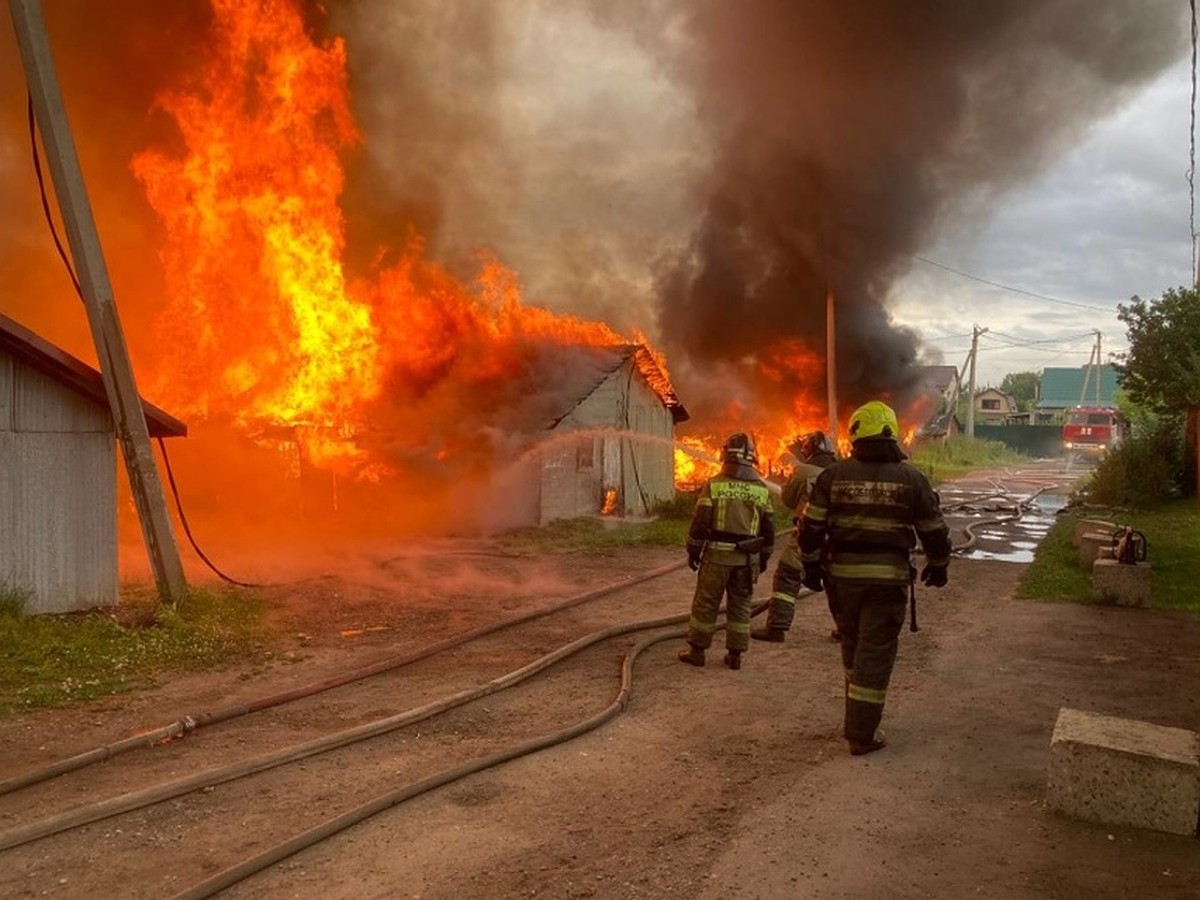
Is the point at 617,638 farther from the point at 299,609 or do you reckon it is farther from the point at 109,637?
the point at 109,637

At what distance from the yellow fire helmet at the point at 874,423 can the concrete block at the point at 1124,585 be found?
6158 millimetres

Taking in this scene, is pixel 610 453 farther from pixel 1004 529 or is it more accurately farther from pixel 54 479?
pixel 54 479

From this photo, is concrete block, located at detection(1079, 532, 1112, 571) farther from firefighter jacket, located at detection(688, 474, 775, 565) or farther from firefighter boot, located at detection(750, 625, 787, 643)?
firefighter jacket, located at detection(688, 474, 775, 565)

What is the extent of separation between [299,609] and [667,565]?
554 centimetres

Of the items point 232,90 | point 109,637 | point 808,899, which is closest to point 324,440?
point 232,90

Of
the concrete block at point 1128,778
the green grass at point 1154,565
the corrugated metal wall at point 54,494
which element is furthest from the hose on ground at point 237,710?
the green grass at point 1154,565

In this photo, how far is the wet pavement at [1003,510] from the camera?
15.3 m

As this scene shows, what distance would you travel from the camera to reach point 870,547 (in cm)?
529

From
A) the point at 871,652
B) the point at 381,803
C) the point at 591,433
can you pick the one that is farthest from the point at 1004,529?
the point at 381,803

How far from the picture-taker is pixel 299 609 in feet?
31.7

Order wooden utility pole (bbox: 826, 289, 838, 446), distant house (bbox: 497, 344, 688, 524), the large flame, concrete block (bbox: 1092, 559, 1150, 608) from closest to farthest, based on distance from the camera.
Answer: concrete block (bbox: 1092, 559, 1150, 608) < the large flame < distant house (bbox: 497, 344, 688, 524) < wooden utility pole (bbox: 826, 289, 838, 446)

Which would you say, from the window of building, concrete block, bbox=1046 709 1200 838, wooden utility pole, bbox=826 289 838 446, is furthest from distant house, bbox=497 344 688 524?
concrete block, bbox=1046 709 1200 838

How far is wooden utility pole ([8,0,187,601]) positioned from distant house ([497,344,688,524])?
873 centimetres

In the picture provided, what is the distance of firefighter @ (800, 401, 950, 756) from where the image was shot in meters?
5.16
